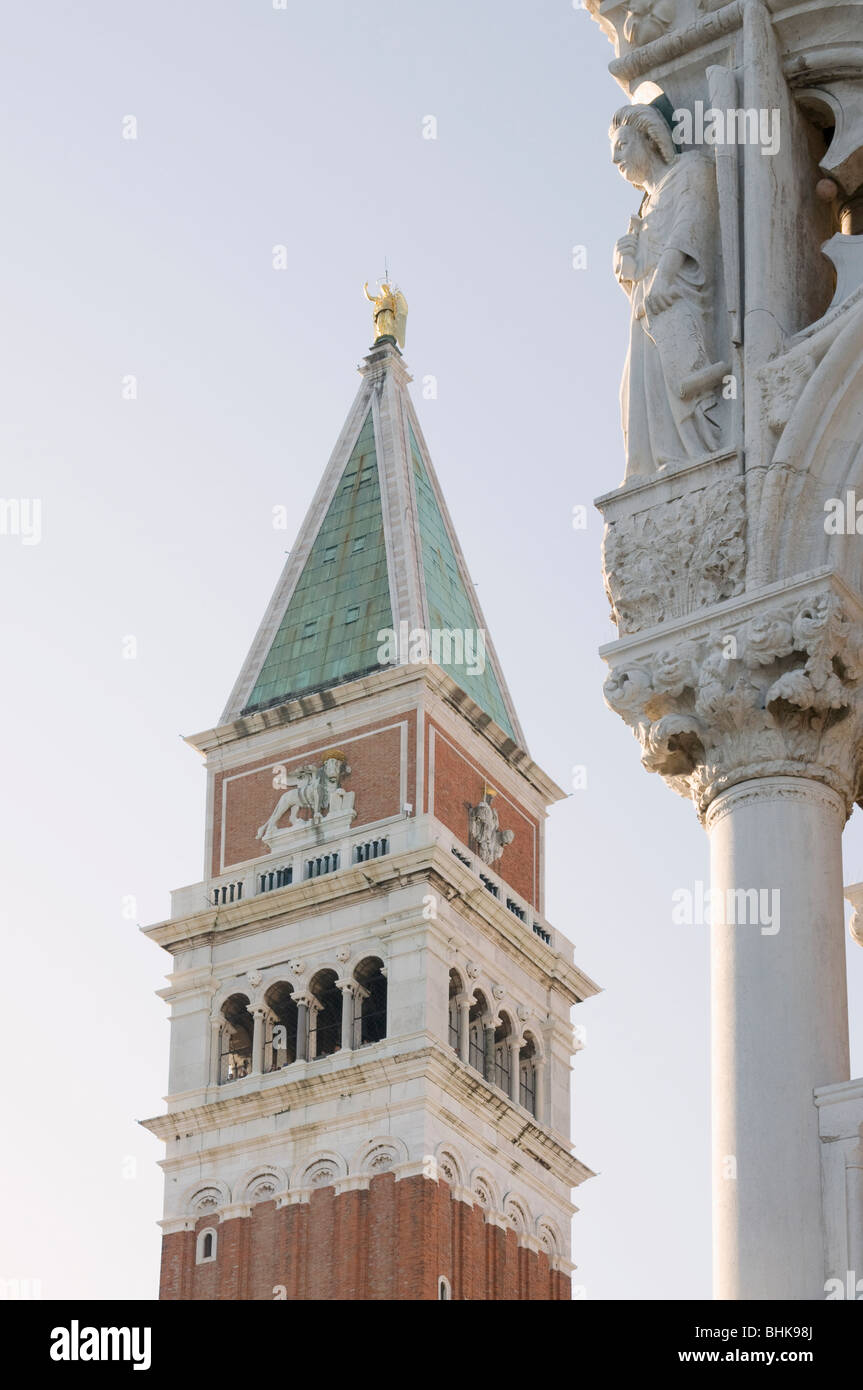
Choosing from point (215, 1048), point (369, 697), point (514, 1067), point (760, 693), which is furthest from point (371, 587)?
point (760, 693)

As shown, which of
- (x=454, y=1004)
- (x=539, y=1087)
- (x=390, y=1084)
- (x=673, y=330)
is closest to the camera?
(x=673, y=330)

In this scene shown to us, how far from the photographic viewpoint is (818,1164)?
12.6m

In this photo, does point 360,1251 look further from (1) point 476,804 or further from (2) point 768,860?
(2) point 768,860

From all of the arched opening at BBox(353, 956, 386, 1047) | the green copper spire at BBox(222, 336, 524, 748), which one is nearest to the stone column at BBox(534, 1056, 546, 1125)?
the arched opening at BBox(353, 956, 386, 1047)

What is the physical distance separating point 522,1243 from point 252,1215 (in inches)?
290

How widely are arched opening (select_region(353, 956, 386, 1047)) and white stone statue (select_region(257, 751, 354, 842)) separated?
202 inches

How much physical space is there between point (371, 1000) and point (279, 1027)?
2614 millimetres

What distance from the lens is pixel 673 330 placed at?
49.1 feet

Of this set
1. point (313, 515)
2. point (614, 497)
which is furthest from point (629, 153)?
point (313, 515)

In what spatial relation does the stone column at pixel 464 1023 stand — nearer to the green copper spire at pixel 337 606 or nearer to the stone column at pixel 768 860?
the green copper spire at pixel 337 606

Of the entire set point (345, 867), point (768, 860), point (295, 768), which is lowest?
point (768, 860)

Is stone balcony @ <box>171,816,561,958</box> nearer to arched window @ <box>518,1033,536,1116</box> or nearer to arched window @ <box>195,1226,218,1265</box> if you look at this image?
arched window @ <box>518,1033,536,1116</box>

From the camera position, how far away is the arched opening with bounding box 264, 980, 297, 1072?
78.7 metres

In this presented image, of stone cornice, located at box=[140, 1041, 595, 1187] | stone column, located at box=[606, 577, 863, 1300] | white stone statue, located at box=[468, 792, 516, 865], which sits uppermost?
white stone statue, located at box=[468, 792, 516, 865]
